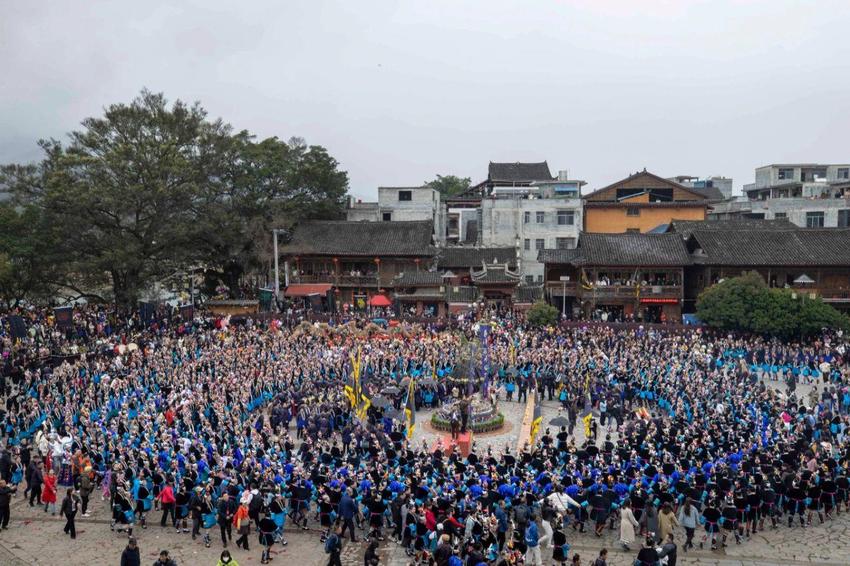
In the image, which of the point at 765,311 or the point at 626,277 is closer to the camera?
the point at 765,311

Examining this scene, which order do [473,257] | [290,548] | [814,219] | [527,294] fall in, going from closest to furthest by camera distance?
1. [290,548]
2. [527,294]
3. [473,257]
4. [814,219]

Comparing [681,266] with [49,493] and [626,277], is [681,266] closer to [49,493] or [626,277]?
[626,277]

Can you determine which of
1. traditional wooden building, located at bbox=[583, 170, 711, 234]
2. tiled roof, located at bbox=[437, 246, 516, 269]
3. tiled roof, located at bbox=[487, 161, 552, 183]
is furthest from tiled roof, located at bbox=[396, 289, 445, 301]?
tiled roof, located at bbox=[487, 161, 552, 183]

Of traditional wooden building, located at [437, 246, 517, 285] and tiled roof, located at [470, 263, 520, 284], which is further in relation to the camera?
traditional wooden building, located at [437, 246, 517, 285]

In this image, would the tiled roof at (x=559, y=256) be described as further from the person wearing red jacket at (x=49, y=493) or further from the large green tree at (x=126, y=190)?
the person wearing red jacket at (x=49, y=493)

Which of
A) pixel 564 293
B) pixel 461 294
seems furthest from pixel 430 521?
pixel 564 293

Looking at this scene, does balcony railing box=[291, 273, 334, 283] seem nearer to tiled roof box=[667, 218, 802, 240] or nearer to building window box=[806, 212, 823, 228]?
tiled roof box=[667, 218, 802, 240]

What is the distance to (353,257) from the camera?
169ft

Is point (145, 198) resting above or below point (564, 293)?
above

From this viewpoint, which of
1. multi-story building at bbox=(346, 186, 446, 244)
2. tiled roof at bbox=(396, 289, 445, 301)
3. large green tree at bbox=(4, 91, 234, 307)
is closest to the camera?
large green tree at bbox=(4, 91, 234, 307)

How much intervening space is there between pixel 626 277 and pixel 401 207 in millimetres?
22494

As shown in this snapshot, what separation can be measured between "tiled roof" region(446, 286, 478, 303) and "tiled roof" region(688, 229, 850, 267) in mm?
15048

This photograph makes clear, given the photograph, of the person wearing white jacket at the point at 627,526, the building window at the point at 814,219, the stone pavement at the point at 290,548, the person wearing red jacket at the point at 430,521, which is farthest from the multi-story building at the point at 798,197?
the person wearing red jacket at the point at 430,521

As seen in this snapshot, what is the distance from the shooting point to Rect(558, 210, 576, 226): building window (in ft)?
181
